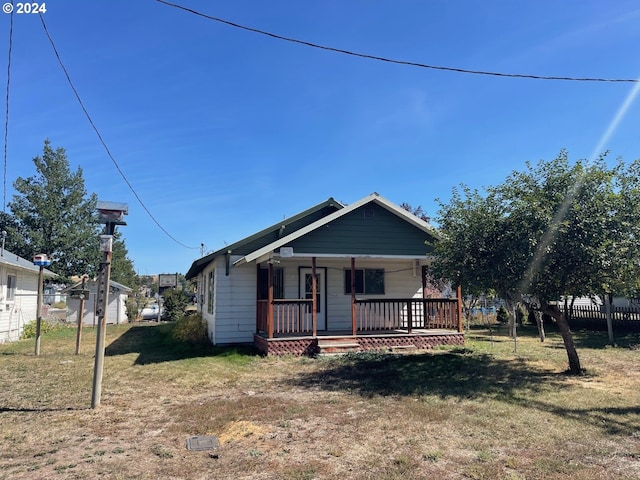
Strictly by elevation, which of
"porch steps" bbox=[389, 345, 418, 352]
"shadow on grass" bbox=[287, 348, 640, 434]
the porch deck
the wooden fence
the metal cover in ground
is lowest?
the metal cover in ground

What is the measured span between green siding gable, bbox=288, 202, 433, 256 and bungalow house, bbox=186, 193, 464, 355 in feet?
0.10

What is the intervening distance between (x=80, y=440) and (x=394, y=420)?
4088 mm

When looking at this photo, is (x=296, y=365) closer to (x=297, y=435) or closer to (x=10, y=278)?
(x=297, y=435)

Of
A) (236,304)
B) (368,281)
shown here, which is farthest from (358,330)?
(236,304)

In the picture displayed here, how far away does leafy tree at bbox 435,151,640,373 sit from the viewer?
825cm

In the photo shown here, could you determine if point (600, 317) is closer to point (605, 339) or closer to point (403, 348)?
point (605, 339)

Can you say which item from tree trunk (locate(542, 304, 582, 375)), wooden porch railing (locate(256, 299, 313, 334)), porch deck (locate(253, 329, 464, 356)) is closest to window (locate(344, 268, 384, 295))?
porch deck (locate(253, 329, 464, 356))

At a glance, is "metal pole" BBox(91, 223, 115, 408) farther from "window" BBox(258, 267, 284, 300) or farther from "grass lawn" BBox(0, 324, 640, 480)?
"window" BBox(258, 267, 284, 300)

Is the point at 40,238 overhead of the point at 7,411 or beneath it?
overhead

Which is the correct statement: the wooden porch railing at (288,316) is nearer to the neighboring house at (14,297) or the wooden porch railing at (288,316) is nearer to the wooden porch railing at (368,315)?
the wooden porch railing at (368,315)

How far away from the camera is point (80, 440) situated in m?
5.62

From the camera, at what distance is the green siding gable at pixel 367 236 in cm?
1274

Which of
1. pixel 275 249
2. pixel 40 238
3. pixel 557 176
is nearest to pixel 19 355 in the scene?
pixel 275 249

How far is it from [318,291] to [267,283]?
1.69 meters
